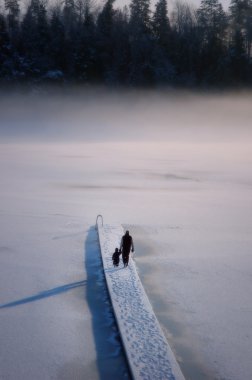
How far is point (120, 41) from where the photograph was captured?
5106 cm

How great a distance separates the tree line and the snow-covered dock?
150ft

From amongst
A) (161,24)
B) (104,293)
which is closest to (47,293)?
(104,293)

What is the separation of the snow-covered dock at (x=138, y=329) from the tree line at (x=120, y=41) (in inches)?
1802

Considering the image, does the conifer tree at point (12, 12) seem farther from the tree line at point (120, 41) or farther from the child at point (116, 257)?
the child at point (116, 257)

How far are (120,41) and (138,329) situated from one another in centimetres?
5079

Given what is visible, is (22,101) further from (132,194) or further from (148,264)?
(148,264)

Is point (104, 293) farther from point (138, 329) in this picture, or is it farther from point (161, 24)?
point (161, 24)

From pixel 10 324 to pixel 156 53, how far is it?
52.1m

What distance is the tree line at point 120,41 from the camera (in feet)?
158

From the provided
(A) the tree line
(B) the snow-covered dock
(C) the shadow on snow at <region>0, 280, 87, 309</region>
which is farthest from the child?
→ (A) the tree line

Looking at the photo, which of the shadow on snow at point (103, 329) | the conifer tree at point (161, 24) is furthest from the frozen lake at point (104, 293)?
the conifer tree at point (161, 24)

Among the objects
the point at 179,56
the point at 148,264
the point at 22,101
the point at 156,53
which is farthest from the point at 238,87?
the point at 148,264

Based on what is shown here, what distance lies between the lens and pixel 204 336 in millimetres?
5070

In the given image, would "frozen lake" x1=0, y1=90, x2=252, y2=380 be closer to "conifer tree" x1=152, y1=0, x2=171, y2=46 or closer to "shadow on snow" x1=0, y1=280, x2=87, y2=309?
"shadow on snow" x1=0, y1=280, x2=87, y2=309
